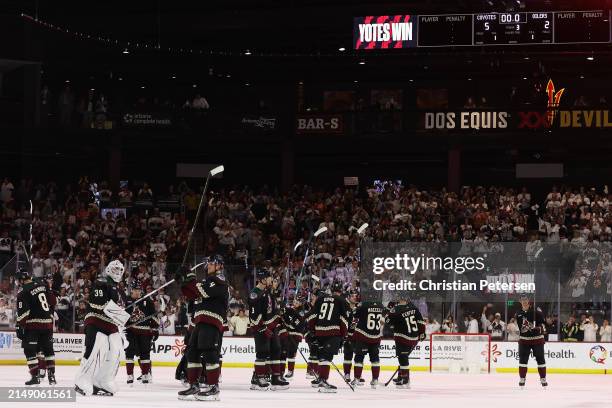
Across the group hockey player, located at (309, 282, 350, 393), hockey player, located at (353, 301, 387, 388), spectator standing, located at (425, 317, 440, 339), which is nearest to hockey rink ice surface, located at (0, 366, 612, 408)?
hockey player, located at (353, 301, 387, 388)

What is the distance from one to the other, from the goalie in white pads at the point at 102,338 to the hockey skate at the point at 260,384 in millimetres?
2832

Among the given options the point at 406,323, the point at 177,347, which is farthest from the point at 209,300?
the point at 177,347

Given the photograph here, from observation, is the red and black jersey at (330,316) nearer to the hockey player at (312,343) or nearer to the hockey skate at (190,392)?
the hockey player at (312,343)

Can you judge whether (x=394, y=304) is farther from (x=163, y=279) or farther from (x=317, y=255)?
(x=317, y=255)

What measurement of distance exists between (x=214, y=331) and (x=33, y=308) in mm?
3526

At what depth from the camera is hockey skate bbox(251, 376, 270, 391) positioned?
1638cm

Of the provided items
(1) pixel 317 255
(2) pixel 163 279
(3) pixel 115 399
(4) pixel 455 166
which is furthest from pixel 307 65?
(3) pixel 115 399

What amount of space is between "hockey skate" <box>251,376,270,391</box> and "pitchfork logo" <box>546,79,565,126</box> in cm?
1767

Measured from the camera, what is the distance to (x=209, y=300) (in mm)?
13836

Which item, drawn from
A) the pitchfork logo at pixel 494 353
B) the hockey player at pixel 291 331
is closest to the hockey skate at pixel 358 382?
the hockey player at pixel 291 331

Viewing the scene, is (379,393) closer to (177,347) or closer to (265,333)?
(265,333)

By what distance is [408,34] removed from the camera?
1086 inches

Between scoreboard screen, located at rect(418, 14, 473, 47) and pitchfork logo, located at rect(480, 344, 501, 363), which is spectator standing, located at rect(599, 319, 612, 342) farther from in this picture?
scoreboard screen, located at rect(418, 14, 473, 47)

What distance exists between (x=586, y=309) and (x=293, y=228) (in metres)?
9.69
